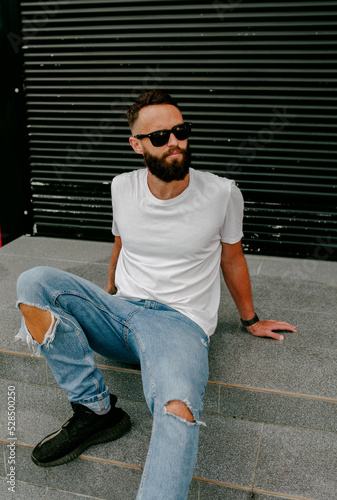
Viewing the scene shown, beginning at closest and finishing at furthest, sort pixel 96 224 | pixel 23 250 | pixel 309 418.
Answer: pixel 309 418, pixel 23 250, pixel 96 224

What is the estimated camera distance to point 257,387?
244cm

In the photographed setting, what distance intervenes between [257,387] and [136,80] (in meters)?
2.89

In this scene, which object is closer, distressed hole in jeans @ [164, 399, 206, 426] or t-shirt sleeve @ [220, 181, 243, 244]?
distressed hole in jeans @ [164, 399, 206, 426]

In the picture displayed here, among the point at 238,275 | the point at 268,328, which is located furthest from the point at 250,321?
the point at 238,275

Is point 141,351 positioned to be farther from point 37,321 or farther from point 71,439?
point 71,439

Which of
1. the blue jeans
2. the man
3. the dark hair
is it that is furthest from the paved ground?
the dark hair

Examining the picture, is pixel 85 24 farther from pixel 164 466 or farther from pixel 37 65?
pixel 164 466

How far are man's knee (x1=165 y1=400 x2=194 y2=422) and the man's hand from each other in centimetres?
102

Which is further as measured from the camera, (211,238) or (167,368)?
(211,238)

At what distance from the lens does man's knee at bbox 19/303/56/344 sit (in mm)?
2146

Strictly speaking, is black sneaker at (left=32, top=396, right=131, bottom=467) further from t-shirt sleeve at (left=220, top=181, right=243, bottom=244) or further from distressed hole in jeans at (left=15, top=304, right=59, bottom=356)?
t-shirt sleeve at (left=220, top=181, right=243, bottom=244)

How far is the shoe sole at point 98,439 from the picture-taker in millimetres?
2342

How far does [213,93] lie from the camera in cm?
412

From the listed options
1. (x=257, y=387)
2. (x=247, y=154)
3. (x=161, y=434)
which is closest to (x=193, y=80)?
(x=247, y=154)
